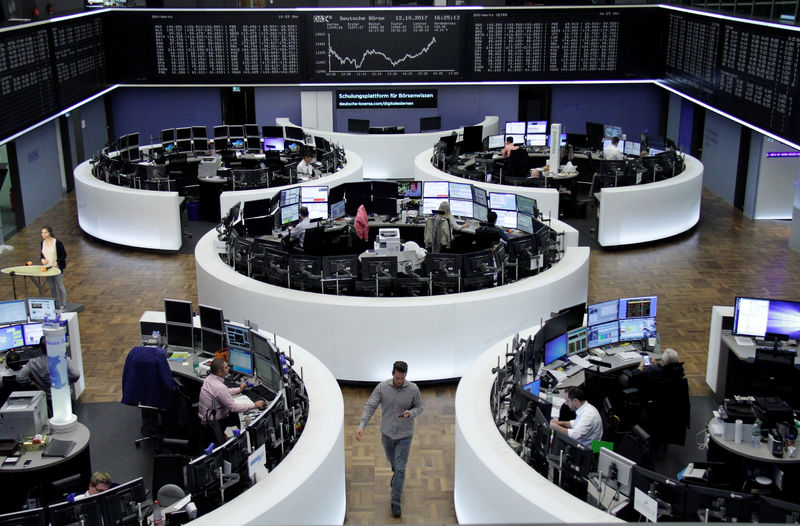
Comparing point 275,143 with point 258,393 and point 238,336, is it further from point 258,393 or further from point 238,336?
point 258,393

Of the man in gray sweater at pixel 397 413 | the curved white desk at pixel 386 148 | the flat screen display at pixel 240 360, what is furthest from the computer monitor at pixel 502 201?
the curved white desk at pixel 386 148

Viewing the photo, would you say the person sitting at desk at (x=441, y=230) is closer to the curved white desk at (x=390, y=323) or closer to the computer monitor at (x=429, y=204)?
the computer monitor at (x=429, y=204)

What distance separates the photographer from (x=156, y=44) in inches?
717

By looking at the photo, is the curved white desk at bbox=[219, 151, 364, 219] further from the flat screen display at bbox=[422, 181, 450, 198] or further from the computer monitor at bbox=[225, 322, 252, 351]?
the computer monitor at bbox=[225, 322, 252, 351]

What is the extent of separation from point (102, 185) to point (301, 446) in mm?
9370

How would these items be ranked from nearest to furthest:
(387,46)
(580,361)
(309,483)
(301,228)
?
1. (309,483)
2. (580,361)
3. (301,228)
4. (387,46)

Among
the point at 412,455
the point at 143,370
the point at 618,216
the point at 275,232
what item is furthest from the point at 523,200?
the point at 143,370

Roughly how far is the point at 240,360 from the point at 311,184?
6.68 m

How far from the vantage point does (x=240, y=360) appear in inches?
338

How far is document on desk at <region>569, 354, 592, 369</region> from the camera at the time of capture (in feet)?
28.7

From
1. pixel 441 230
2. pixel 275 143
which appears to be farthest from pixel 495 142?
pixel 441 230

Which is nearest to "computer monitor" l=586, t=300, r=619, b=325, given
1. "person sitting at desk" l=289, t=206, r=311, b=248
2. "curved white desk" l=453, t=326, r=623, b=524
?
"curved white desk" l=453, t=326, r=623, b=524

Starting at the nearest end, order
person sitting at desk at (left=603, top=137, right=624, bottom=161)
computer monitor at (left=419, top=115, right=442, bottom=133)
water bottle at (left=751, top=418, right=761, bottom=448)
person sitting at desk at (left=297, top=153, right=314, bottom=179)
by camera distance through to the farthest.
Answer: water bottle at (left=751, top=418, right=761, bottom=448) < person sitting at desk at (left=297, top=153, right=314, bottom=179) < person sitting at desk at (left=603, top=137, right=624, bottom=161) < computer monitor at (left=419, top=115, right=442, bottom=133)

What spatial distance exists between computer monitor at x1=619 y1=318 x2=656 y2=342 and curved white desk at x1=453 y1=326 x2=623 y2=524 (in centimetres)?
189
